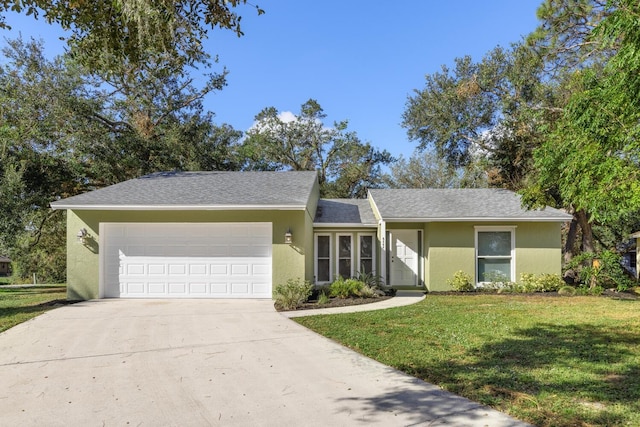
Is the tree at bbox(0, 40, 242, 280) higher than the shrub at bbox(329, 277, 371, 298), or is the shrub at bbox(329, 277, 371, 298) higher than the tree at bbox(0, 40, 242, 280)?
the tree at bbox(0, 40, 242, 280)

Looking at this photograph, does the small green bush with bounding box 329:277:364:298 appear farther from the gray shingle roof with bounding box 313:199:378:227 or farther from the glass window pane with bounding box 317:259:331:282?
the gray shingle roof with bounding box 313:199:378:227

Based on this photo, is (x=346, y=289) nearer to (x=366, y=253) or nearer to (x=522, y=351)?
(x=366, y=253)

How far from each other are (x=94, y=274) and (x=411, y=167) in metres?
23.7

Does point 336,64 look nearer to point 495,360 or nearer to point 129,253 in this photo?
point 129,253

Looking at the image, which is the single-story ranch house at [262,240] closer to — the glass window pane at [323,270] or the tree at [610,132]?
the glass window pane at [323,270]

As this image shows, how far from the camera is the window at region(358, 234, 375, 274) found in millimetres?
14617

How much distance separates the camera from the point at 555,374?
191 inches

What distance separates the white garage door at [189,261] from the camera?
11586 mm

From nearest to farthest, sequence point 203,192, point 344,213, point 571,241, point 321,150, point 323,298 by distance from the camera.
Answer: point 323,298 < point 203,192 < point 344,213 < point 571,241 < point 321,150

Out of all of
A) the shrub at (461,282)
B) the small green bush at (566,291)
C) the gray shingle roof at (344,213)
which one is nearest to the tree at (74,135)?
the gray shingle roof at (344,213)

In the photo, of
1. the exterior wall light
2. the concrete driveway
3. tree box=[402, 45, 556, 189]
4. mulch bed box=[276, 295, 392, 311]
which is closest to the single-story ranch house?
the exterior wall light

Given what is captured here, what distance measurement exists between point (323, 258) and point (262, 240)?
140 inches

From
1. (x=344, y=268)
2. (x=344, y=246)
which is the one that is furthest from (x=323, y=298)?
(x=344, y=246)

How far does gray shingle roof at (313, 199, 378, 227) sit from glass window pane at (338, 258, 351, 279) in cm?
142
